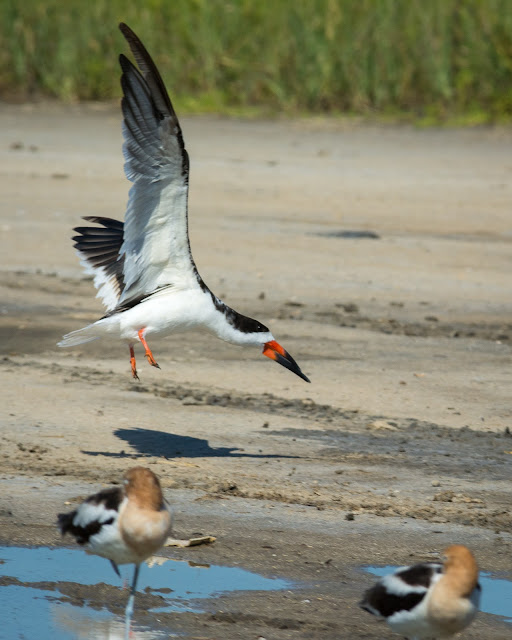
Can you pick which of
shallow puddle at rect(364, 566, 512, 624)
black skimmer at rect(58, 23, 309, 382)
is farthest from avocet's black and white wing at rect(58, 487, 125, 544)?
black skimmer at rect(58, 23, 309, 382)

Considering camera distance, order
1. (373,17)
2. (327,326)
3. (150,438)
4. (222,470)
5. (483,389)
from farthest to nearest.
Result: 1. (373,17)
2. (327,326)
3. (483,389)
4. (150,438)
5. (222,470)

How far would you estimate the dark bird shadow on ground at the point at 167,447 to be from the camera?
722cm

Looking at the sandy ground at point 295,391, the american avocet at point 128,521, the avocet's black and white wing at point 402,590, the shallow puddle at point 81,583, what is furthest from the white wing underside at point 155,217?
the avocet's black and white wing at point 402,590

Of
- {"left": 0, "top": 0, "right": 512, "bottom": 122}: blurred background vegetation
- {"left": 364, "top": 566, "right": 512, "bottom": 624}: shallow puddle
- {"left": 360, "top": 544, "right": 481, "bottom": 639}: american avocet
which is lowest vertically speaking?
{"left": 364, "top": 566, "right": 512, "bottom": 624}: shallow puddle

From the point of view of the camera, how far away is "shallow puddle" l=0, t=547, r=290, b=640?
16.5 ft

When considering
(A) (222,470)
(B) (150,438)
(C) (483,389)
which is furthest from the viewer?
(C) (483,389)

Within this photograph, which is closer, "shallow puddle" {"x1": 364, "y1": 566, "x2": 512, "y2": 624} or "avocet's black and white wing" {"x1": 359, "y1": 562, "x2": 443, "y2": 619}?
"avocet's black and white wing" {"x1": 359, "y1": 562, "x2": 443, "y2": 619}

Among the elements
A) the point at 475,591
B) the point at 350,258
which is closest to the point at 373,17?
the point at 350,258

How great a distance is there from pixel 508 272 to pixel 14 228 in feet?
17.7

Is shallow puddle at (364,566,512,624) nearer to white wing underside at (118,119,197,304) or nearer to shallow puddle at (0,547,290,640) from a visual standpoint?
shallow puddle at (0,547,290,640)

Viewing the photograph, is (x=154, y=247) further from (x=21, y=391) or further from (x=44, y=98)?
(x=44, y=98)

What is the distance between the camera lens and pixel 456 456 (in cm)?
736

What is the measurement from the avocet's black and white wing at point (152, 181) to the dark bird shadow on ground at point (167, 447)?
3.05ft

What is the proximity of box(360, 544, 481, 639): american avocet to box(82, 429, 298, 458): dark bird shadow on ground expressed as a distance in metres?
2.65
